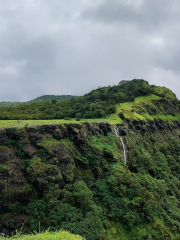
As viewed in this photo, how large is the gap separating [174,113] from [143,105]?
19.8 metres

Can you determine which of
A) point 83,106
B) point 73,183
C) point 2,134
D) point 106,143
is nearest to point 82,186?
point 73,183

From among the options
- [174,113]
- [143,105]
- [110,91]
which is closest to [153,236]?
[143,105]

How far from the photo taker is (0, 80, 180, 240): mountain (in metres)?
24.0

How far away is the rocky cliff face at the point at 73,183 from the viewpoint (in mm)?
24062

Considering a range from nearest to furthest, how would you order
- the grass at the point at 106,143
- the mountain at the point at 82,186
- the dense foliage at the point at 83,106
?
the mountain at the point at 82,186
the grass at the point at 106,143
the dense foliage at the point at 83,106

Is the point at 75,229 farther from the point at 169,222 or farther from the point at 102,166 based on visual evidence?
the point at 169,222

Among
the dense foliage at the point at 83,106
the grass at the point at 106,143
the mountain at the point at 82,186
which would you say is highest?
the dense foliage at the point at 83,106

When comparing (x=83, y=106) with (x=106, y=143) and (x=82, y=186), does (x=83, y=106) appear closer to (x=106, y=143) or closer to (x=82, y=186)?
(x=106, y=143)

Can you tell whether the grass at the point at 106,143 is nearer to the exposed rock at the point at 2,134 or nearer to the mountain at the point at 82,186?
the mountain at the point at 82,186


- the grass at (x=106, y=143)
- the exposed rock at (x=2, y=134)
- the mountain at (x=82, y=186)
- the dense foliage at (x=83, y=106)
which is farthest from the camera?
the dense foliage at (x=83, y=106)

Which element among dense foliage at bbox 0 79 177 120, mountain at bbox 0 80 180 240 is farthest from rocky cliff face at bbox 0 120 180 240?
dense foliage at bbox 0 79 177 120

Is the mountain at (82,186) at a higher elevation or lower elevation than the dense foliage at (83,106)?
lower

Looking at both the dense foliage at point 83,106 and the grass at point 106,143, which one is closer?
the grass at point 106,143

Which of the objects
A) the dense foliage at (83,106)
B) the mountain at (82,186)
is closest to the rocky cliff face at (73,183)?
the mountain at (82,186)
